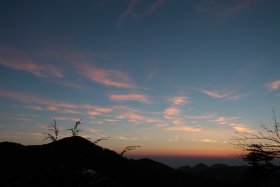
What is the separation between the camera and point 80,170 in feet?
32.7

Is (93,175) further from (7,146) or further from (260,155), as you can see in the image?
(7,146)

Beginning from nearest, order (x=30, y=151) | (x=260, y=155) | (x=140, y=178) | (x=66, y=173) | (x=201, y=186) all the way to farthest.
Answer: (x=66, y=173)
(x=260, y=155)
(x=30, y=151)
(x=140, y=178)
(x=201, y=186)

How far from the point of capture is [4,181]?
3219 cm

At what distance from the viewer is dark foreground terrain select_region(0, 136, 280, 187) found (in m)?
9.85

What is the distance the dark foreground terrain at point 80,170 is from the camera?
9852mm

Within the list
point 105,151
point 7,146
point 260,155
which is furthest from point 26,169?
point 260,155

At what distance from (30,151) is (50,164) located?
36.8 meters

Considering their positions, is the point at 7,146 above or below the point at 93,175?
above

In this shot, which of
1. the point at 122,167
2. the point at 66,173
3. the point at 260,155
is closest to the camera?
the point at 66,173

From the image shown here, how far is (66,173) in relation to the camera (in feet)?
32.1

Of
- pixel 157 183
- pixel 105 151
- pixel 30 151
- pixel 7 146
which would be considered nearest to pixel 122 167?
pixel 105 151

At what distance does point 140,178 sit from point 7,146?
22.8 meters

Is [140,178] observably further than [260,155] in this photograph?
Yes

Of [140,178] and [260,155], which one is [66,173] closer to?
[260,155]
